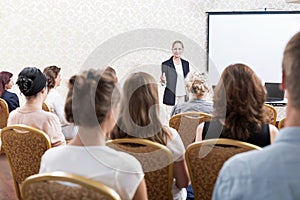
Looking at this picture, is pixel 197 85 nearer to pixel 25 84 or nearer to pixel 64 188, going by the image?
pixel 25 84

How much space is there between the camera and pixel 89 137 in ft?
5.74

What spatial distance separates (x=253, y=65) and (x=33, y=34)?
10.6ft

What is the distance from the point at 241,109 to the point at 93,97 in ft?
3.10

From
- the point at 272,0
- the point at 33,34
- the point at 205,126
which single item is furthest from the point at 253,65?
the point at 205,126

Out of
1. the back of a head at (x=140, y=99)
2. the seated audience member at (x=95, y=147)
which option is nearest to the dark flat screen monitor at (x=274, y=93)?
the back of a head at (x=140, y=99)

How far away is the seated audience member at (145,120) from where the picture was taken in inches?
91.3

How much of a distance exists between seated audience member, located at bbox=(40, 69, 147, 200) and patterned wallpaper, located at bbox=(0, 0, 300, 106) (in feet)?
15.6

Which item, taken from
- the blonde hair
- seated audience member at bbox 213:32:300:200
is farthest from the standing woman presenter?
seated audience member at bbox 213:32:300:200

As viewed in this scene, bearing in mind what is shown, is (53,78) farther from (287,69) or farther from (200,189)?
(287,69)

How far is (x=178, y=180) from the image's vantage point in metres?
2.48

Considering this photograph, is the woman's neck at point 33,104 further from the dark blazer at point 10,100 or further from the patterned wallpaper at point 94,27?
the patterned wallpaper at point 94,27

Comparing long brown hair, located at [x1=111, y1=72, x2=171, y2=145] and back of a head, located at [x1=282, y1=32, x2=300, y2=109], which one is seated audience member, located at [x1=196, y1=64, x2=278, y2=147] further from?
back of a head, located at [x1=282, y1=32, x2=300, y2=109]

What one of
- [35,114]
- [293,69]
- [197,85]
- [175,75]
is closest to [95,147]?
[293,69]

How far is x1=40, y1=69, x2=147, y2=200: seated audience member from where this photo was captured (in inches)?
64.2
